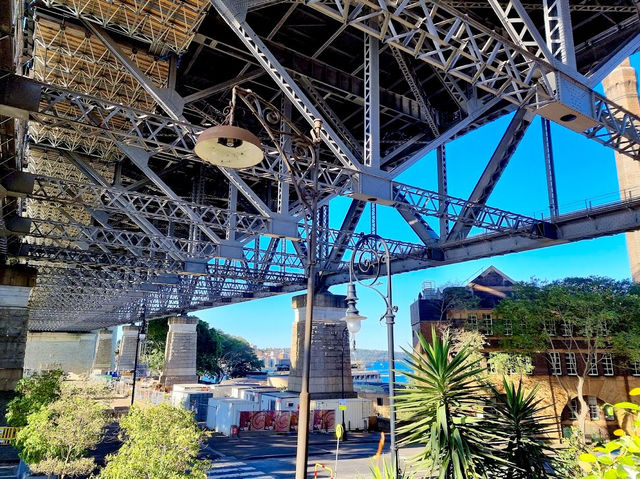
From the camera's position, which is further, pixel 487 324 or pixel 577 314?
pixel 487 324

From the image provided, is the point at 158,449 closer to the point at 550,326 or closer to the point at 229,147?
the point at 229,147

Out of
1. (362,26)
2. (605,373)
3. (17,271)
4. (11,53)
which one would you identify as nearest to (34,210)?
(17,271)

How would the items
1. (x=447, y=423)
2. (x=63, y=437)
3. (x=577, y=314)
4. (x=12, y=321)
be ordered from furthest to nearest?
(x=577, y=314)
(x=12, y=321)
(x=63, y=437)
(x=447, y=423)

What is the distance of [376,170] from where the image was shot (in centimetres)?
1353

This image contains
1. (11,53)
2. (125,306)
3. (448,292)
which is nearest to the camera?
(11,53)

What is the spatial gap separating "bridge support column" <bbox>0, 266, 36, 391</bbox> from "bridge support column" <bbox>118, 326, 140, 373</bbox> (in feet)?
176

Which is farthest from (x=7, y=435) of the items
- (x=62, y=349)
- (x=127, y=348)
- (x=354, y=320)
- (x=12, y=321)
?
(x=62, y=349)

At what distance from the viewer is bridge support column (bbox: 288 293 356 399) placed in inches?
1240

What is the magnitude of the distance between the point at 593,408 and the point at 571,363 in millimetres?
3466

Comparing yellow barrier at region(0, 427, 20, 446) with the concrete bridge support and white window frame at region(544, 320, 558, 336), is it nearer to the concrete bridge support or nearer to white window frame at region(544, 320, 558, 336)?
white window frame at region(544, 320, 558, 336)

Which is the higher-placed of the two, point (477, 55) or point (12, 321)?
point (477, 55)

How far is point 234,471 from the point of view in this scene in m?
18.6

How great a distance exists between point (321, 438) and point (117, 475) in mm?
21252

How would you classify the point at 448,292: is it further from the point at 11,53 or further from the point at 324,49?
the point at 11,53
